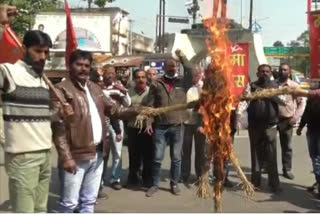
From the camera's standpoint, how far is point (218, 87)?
12.5 ft

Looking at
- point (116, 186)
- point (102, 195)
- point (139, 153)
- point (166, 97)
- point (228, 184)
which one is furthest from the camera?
point (139, 153)

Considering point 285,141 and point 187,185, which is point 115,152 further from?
point 285,141

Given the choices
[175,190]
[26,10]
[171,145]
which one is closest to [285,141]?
[171,145]

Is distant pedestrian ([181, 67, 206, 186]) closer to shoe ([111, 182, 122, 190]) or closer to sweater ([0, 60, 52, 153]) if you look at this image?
shoe ([111, 182, 122, 190])

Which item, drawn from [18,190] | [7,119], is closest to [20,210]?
[18,190]

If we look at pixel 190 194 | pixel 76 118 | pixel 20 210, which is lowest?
pixel 190 194

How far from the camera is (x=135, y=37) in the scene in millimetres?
54312

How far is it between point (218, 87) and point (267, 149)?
3987 millimetres

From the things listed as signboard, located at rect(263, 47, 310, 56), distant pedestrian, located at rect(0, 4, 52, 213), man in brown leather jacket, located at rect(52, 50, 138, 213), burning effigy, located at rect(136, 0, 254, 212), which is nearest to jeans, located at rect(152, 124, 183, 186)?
man in brown leather jacket, located at rect(52, 50, 138, 213)

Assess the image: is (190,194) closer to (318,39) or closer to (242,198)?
(242,198)

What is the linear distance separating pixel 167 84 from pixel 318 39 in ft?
6.56

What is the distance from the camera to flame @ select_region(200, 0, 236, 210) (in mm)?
3783

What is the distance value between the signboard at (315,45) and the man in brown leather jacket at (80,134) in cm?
275

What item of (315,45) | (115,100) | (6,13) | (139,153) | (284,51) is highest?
(284,51)
